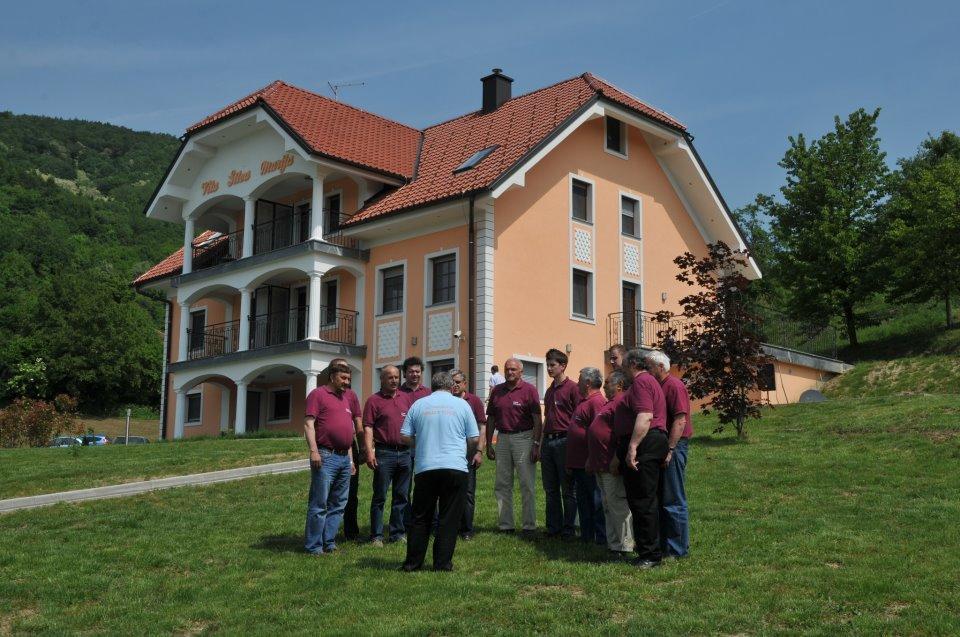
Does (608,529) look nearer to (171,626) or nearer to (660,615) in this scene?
(660,615)

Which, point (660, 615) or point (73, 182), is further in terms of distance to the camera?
point (73, 182)

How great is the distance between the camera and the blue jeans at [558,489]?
1067cm

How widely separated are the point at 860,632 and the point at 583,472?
3.72 metres

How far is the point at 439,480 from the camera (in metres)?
9.38

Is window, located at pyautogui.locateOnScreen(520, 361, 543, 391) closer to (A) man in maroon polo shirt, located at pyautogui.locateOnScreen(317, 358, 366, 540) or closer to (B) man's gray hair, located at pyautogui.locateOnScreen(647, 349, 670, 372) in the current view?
(A) man in maroon polo shirt, located at pyautogui.locateOnScreen(317, 358, 366, 540)

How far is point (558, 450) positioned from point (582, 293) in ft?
57.7

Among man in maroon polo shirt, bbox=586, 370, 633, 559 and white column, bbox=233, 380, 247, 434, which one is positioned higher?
white column, bbox=233, 380, 247, 434

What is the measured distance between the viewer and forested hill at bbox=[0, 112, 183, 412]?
229ft

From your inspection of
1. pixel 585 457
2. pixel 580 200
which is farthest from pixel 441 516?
pixel 580 200

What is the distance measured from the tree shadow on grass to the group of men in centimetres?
42

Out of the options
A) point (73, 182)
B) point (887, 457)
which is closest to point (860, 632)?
point (887, 457)

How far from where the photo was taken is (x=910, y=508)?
1148cm

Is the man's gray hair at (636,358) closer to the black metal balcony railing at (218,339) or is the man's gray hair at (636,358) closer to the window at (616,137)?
the window at (616,137)

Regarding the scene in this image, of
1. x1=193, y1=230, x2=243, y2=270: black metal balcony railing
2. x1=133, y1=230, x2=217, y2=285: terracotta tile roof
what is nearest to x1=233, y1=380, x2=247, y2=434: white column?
x1=193, y1=230, x2=243, y2=270: black metal balcony railing
